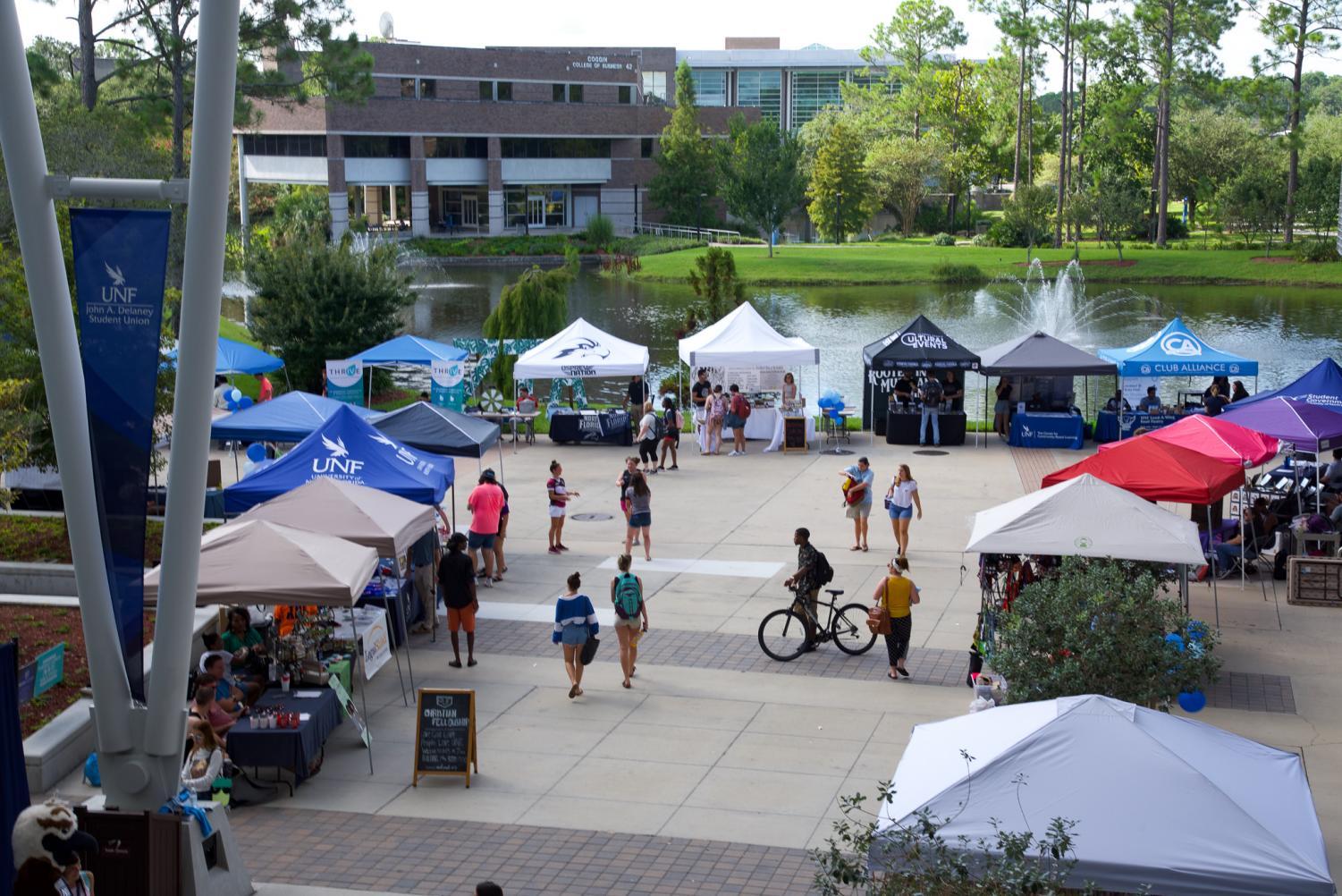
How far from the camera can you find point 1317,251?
235 ft

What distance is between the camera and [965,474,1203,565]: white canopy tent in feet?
46.4

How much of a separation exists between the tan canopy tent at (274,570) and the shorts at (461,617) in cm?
177

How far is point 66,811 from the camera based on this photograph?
24.5 ft

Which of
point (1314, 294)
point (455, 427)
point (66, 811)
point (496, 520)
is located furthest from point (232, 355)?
point (1314, 294)

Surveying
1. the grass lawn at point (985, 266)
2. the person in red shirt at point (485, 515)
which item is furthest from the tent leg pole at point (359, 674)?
the grass lawn at point (985, 266)

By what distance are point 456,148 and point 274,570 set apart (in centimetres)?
8445

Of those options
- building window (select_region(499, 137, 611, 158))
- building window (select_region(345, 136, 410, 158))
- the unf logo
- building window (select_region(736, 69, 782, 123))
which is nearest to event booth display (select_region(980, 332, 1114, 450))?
the unf logo

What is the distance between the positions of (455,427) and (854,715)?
8.15 metres

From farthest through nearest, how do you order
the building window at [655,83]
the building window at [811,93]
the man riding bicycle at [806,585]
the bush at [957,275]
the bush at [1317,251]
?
1. the building window at [811,93]
2. the building window at [655,83]
3. the bush at [957,275]
4. the bush at [1317,251]
5. the man riding bicycle at [806,585]

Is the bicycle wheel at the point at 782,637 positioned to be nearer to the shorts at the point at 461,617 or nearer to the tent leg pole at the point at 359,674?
the shorts at the point at 461,617

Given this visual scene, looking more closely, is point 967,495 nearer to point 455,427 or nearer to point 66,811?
point 455,427

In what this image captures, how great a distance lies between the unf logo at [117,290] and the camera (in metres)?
8.20

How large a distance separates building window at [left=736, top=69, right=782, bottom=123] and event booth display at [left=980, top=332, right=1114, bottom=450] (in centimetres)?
12299

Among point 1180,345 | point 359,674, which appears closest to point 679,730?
point 359,674
